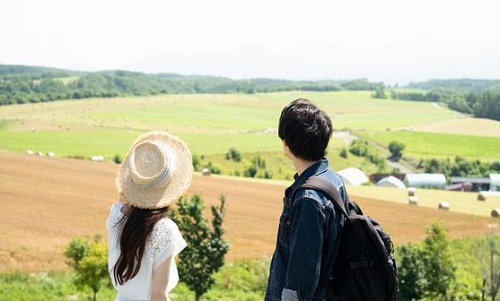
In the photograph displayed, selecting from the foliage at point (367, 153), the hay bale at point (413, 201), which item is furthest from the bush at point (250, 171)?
the hay bale at point (413, 201)

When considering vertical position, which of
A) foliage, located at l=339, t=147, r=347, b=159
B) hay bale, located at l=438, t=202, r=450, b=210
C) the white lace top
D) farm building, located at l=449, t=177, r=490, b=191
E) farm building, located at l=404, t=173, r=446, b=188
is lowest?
farm building, located at l=449, t=177, r=490, b=191

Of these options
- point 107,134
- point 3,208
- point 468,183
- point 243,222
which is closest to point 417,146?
point 468,183

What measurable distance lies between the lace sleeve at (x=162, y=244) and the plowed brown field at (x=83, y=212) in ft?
72.0

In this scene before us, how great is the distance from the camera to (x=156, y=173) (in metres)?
3.76

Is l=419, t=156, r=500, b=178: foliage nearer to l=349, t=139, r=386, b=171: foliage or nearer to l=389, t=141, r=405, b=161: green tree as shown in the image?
l=349, t=139, r=386, b=171: foliage

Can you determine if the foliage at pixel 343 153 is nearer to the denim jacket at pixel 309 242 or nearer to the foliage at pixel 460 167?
the foliage at pixel 460 167

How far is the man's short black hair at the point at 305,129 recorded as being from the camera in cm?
354

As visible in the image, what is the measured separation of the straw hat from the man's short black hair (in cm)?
65

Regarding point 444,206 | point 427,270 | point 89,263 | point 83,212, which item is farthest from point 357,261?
point 444,206

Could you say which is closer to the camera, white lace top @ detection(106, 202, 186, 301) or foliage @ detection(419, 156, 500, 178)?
white lace top @ detection(106, 202, 186, 301)

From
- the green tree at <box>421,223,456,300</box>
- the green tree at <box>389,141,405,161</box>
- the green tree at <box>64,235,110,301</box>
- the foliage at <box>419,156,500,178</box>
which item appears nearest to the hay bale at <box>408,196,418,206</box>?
the green tree at <box>421,223,456,300</box>

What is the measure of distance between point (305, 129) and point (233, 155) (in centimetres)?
6482

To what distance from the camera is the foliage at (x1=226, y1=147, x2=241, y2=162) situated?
67.7 meters

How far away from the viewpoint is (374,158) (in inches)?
2968
